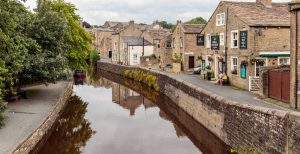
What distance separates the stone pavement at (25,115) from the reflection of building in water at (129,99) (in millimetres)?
7034

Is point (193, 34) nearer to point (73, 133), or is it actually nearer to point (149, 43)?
point (149, 43)

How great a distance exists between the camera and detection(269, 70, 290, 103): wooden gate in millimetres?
23219

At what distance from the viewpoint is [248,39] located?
3030 cm

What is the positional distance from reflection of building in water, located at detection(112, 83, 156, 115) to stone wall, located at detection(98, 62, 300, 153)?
25.2 feet

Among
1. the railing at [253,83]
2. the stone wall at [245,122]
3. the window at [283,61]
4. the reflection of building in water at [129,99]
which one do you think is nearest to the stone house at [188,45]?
the reflection of building in water at [129,99]

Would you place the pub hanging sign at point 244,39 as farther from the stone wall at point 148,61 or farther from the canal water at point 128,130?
the stone wall at point 148,61

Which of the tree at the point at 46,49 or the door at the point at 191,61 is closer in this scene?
the tree at the point at 46,49

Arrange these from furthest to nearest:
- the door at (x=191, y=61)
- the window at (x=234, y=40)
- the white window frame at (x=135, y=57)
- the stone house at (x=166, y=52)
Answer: the white window frame at (x=135, y=57)
the stone house at (x=166, y=52)
the door at (x=191, y=61)
the window at (x=234, y=40)

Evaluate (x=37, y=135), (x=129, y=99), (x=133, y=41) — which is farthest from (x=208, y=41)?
(x=133, y=41)

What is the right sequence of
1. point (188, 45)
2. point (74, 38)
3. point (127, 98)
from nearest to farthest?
point (127, 98), point (74, 38), point (188, 45)

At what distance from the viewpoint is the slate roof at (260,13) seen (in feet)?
100

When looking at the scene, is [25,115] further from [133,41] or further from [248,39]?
[133,41]

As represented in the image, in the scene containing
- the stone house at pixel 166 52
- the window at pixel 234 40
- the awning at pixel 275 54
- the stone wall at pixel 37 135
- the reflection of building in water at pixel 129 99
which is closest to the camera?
the stone wall at pixel 37 135

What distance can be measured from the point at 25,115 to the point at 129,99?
1907 centimetres
